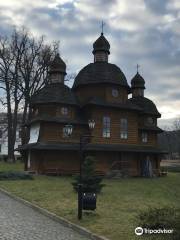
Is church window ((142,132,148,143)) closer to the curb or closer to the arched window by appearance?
the arched window

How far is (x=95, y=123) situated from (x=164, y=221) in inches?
1093

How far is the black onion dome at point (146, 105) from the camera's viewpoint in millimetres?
45444

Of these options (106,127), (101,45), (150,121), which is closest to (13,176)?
(106,127)

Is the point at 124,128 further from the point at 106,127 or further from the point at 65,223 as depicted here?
the point at 65,223

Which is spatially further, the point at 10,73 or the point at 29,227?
the point at 10,73

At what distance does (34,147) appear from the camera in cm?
3634

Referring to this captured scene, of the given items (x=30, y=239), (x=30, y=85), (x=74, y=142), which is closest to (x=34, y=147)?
(x=74, y=142)

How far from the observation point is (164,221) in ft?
33.5

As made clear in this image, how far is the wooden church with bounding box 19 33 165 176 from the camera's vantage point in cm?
3775

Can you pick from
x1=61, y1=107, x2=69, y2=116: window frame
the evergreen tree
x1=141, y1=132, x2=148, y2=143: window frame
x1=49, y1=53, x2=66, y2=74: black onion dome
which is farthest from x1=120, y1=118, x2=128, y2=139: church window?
the evergreen tree

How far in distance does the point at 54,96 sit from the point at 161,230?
2971 cm

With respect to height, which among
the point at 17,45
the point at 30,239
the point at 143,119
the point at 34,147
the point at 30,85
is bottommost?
the point at 30,239

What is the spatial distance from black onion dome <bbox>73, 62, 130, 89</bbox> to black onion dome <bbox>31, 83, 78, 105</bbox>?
6.04 feet

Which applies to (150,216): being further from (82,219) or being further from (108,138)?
(108,138)
